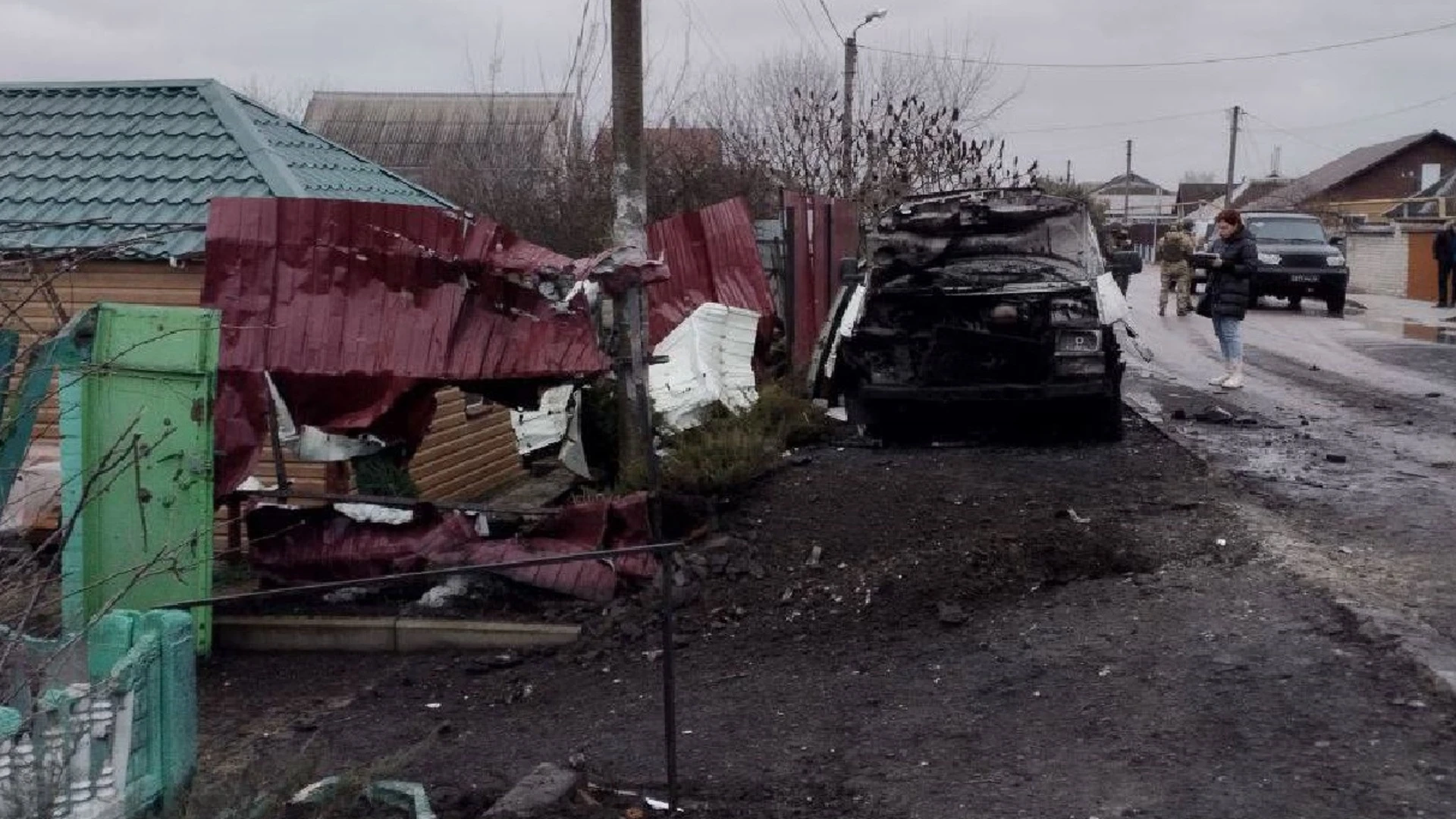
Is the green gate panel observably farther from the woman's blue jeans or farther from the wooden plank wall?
the wooden plank wall

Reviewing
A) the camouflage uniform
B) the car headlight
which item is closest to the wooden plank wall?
the camouflage uniform

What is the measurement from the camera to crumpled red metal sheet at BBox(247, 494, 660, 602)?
755cm

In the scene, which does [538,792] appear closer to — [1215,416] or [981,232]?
[981,232]

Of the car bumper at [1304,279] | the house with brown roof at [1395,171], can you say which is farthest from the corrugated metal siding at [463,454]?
the house with brown roof at [1395,171]

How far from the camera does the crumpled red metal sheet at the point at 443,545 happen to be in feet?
24.8

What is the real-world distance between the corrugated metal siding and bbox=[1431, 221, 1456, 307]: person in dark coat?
19371 millimetres

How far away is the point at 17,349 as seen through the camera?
5.45 meters

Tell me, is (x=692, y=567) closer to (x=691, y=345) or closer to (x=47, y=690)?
(x=47, y=690)

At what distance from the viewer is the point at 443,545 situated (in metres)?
7.77

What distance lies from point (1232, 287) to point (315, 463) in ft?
26.7

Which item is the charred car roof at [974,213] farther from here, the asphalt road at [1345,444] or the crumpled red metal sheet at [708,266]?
the crumpled red metal sheet at [708,266]

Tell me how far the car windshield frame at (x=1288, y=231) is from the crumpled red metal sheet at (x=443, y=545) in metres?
19.9

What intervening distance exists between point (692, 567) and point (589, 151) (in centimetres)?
1064

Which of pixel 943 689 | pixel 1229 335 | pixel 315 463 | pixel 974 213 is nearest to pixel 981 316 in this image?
pixel 974 213
